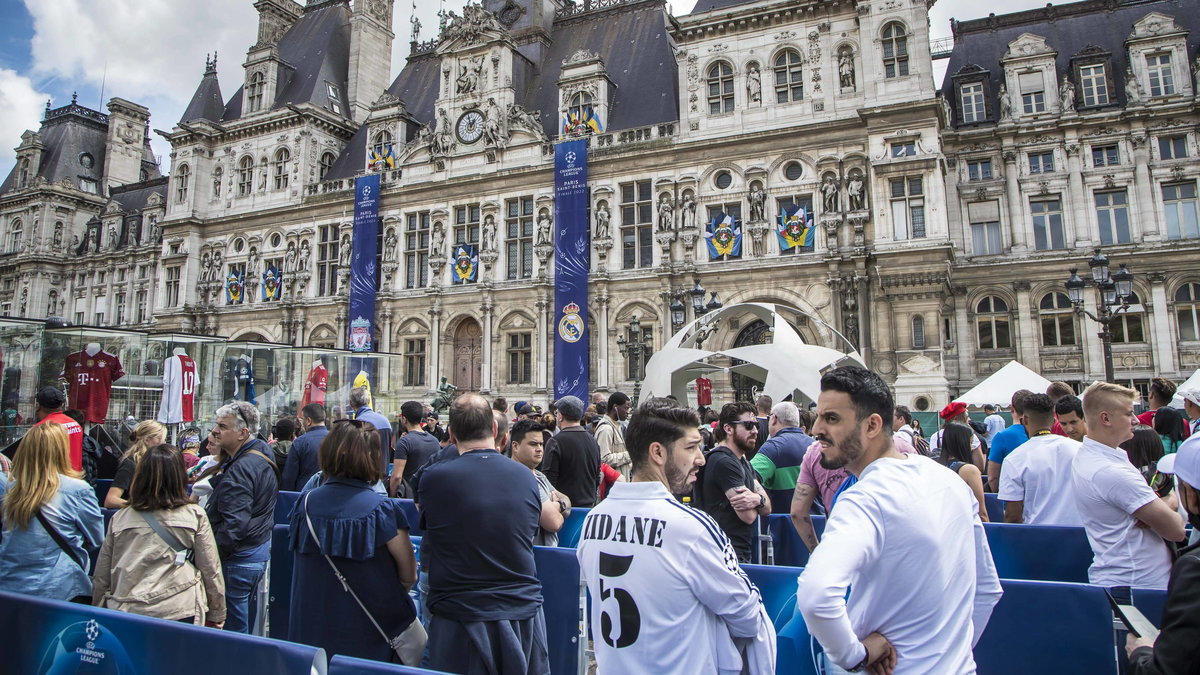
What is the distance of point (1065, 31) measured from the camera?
84.0ft

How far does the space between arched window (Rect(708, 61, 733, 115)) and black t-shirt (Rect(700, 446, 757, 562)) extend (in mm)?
21845

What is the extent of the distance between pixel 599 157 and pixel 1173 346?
1900 cm

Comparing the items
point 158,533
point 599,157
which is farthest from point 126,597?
point 599,157

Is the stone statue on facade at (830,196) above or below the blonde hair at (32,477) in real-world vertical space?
above

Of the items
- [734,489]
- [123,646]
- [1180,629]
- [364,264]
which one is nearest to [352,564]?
[123,646]

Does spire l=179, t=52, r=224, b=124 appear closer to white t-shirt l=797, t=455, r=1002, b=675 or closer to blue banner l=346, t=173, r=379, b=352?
blue banner l=346, t=173, r=379, b=352

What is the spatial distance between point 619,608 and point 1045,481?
4.30m

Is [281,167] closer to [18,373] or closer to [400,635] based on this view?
[18,373]

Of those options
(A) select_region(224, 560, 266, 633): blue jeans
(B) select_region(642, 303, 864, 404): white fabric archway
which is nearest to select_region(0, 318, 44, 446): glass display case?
(A) select_region(224, 560, 266, 633): blue jeans

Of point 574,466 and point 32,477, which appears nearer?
point 32,477

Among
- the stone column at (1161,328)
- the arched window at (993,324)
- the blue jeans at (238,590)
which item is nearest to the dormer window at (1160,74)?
the stone column at (1161,328)

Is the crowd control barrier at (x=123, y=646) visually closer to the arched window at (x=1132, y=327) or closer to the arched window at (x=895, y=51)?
the arched window at (x=895, y=51)

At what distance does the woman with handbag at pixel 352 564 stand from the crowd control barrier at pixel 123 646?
901mm

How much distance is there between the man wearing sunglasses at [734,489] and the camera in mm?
5141
